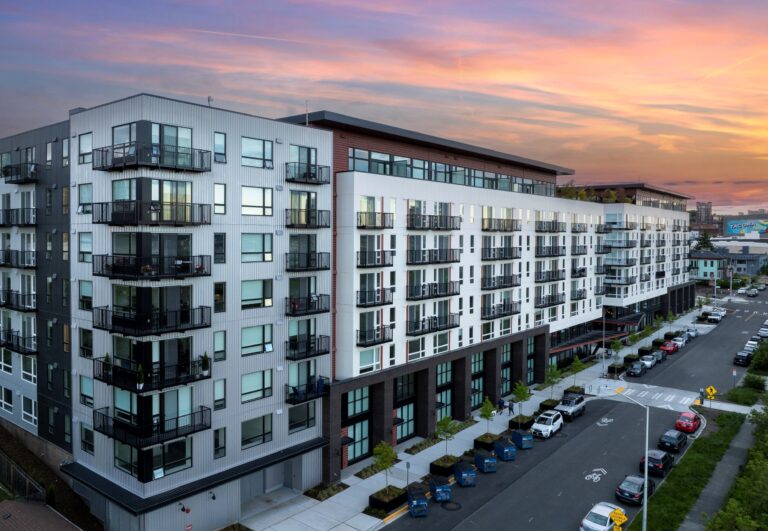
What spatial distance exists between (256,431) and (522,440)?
19.7 m

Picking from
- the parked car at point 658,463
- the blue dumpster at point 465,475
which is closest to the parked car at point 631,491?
the parked car at point 658,463

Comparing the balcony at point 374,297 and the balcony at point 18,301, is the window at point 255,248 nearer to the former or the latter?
the balcony at point 374,297

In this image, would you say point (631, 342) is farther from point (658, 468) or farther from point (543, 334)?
point (658, 468)

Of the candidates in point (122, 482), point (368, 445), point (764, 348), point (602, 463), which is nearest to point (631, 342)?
point (764, 348)

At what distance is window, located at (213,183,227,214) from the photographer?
30.4 metres

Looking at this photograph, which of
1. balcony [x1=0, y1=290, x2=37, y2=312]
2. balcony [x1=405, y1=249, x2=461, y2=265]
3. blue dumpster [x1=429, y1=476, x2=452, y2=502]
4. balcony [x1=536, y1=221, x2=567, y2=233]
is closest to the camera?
blue dumpster [x1=429, y1=476, x2=452, y2=502]

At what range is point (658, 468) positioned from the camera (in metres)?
36.6

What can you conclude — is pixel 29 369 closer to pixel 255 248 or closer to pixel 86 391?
pixel 86 391

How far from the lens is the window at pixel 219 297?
3058 cm

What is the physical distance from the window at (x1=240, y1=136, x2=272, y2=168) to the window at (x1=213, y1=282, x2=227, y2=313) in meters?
6.74

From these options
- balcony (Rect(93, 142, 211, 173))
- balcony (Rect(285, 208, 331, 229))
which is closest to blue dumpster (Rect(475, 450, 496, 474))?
balcony (Rect(285, 208, 331, 229))

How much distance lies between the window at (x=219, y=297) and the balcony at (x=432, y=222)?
15.6 meters

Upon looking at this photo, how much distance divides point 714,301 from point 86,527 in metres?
125

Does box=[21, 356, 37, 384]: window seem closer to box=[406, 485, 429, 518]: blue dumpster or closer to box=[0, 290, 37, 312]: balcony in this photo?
box=[0, 290, 37, 312]: balcony
